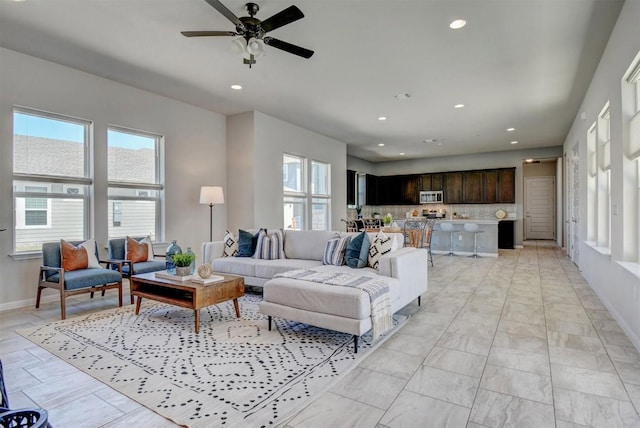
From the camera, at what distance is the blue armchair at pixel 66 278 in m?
3.71

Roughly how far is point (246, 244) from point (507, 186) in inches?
332

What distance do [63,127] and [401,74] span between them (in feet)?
14.7

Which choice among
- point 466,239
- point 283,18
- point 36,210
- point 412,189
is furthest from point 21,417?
point 412,189

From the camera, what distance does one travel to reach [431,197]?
443 inches

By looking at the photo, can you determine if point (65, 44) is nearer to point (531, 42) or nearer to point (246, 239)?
point (246, 239)

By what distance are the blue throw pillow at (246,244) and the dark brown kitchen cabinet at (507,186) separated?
8192mm

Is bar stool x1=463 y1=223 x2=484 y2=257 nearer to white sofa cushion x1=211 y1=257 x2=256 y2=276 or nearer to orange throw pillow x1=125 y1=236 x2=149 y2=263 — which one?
white sofa cushion x1=211 y1=257 x2=256 y2=276

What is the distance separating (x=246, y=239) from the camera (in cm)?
500

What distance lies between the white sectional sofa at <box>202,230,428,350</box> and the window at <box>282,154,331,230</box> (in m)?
2.40

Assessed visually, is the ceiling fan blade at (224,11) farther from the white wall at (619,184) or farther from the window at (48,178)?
the white wall at (619,184)

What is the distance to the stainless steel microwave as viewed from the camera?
36.5 feet

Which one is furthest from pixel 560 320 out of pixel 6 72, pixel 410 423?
pixel 6 72

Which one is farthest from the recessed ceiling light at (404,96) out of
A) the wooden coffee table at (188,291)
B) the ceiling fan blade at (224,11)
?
the wooden coffee table at (188,291)

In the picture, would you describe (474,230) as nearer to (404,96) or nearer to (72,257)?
(404,96)
